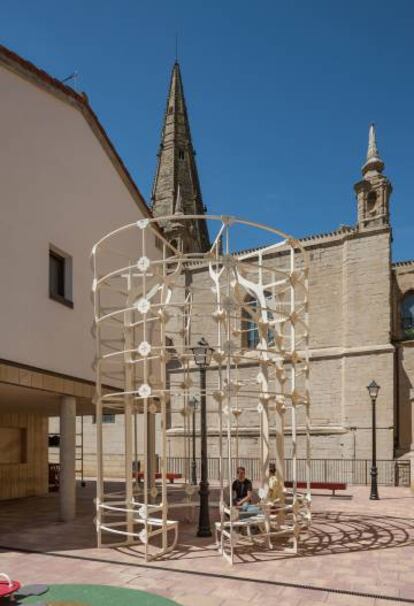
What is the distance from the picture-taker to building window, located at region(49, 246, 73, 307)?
561 inches

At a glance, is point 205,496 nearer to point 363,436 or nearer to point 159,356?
point 159,356

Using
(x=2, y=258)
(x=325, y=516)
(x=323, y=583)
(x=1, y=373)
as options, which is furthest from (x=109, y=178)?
(x=323, y=583)

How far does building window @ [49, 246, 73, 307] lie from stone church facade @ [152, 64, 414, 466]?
18299 millimetres

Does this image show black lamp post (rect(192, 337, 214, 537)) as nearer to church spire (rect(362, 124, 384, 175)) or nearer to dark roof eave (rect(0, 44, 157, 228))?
dark roof eave (rect(0, 44, 157, 228))

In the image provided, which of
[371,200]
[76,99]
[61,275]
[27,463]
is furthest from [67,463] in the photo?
[371,200]

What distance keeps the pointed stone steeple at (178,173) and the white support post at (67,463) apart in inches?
1361

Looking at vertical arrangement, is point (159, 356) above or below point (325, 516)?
above

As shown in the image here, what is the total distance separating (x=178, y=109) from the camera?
57.8 meters

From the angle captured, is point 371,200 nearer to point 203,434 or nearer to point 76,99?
point 76,99

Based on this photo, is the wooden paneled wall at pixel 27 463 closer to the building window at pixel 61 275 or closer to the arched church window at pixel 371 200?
the building window at pixel 61 275

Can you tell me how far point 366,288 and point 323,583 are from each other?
22.9m

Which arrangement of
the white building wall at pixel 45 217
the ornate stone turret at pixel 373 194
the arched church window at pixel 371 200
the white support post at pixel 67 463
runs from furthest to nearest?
the arched church window at pixel 371 200
the ornate stone turret at pixel 373 194
the white support post at pixel 67 463
the white building wall at pixel 45 217

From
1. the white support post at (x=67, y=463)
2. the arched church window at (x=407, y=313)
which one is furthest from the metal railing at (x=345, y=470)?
the white support post at (x=67, y=463)

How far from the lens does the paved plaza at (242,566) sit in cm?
772
